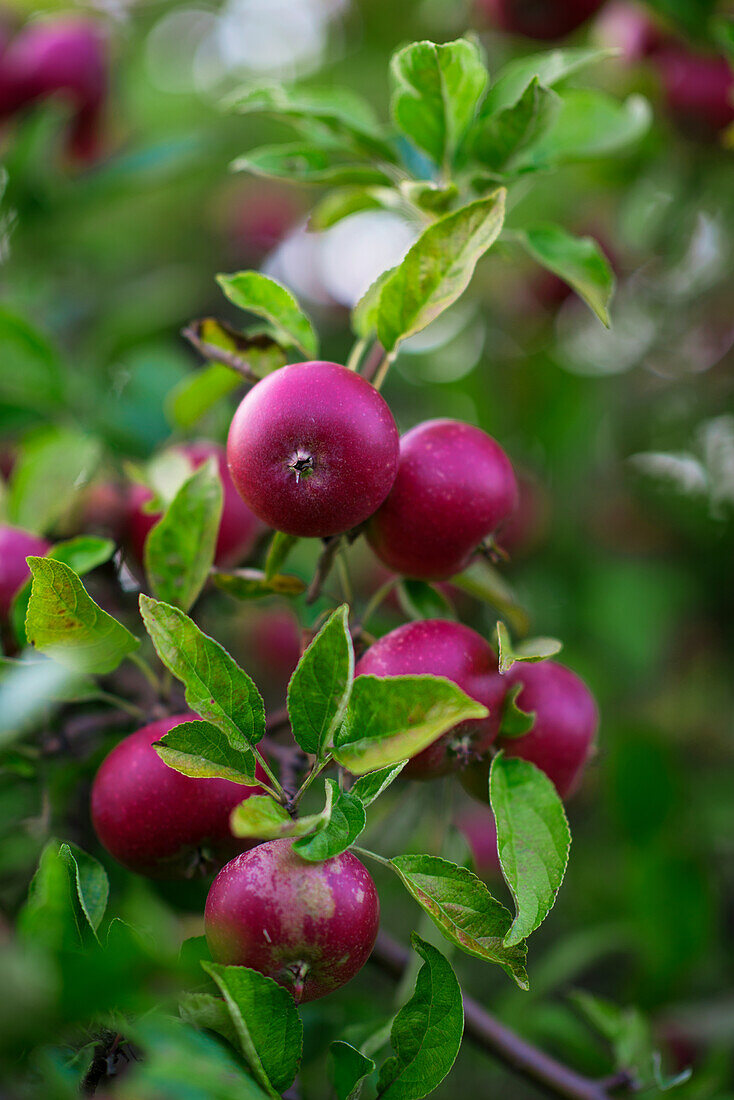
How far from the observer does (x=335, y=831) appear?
57cm

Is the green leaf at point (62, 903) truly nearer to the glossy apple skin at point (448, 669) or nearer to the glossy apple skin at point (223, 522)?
the glossy apple skin at point (448, 669)

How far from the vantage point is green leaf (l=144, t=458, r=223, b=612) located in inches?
30.7

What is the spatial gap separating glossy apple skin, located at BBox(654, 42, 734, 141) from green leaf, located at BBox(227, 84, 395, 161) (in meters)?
0.80

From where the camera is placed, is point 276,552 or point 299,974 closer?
point 299,974

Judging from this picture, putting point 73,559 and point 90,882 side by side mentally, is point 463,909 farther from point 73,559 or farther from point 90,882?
point 73,559

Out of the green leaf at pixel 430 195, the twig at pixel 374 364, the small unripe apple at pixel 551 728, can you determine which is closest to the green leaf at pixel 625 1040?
the small unripe apple at pixel 551 728

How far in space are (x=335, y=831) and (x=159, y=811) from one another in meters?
0.16

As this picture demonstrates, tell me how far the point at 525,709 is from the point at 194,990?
0.32 metres

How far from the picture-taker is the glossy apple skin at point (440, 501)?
718 mm

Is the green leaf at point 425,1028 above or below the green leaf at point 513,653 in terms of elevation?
below

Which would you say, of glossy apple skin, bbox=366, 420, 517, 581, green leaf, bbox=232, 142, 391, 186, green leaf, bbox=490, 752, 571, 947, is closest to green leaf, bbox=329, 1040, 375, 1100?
green leaf, bbox=490, 752, 571, 947

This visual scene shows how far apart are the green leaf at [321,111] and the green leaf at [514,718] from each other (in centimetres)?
53

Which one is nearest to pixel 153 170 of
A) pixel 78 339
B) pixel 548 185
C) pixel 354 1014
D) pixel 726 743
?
pixel 78 339

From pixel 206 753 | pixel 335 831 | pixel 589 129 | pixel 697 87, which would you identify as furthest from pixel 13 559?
pixel 697 87
